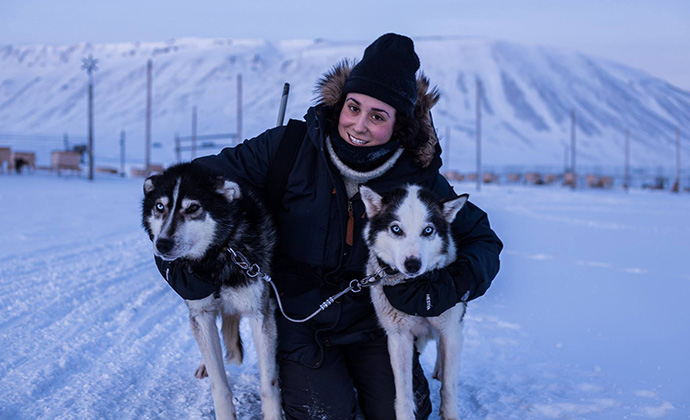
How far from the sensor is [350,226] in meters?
2.98

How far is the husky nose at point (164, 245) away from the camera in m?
2.34

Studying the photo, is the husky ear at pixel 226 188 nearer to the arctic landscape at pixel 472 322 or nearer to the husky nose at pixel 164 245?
the husky nose at pixel 164 245

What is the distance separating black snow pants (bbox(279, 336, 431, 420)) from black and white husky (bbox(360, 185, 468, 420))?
185 mm

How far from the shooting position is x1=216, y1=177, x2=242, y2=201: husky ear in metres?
2.67

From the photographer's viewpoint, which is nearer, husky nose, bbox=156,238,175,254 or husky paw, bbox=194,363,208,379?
husky nose, bbox=156,238,175,254

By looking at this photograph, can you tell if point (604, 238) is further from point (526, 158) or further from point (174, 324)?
point (526, 158)

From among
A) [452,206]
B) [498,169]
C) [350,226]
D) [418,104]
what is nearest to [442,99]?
[498,169]

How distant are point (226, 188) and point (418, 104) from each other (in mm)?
1259

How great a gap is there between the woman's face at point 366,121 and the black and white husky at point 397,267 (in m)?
0.34

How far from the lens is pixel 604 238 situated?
941 cm

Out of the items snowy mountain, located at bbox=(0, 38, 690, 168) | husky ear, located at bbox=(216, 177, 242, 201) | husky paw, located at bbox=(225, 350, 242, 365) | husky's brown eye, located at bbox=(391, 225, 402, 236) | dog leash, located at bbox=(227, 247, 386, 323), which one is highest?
snowy mountain, located at bbox=(0, 38, 690, 168)

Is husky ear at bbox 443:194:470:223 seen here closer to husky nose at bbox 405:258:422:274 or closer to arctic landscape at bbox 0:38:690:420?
husky nose at bbox 405:258:422:274

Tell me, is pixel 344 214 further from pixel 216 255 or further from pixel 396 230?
pixel 216 255

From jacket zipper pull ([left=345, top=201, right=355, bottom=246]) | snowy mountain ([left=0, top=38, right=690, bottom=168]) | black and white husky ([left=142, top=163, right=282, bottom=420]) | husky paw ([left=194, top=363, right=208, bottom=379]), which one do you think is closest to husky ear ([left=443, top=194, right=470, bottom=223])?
Answer: jacket zipper pull ([left=345, top=201, right=355, bottom=246])
